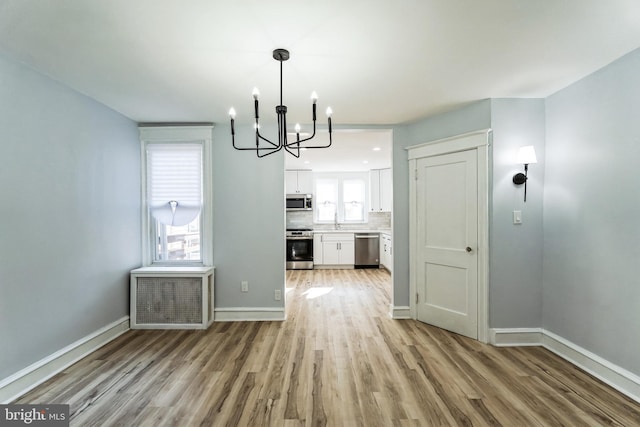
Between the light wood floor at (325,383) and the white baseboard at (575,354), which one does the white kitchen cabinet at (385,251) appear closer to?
the light wood floor at (325,383)

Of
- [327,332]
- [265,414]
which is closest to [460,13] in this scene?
[265,414]

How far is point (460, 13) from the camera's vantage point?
161 cm

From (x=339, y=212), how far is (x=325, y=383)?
522 cm

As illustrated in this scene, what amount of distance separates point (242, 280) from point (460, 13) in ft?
10.8

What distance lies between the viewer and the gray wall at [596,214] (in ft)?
6.72

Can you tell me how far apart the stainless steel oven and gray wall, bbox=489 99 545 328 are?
4.27 meters

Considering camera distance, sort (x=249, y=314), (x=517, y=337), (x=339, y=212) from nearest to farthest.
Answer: (x=517, y=337)
(x=249, y=314)
(x=339, y=212)

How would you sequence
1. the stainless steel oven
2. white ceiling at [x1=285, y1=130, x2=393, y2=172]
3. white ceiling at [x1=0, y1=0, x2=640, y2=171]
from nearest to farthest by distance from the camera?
1. white ceiling at [x1=0, y1=0, x2=640, y2=171]
2. white ceiling at [x1=285, y1=130, x2=393, y2=172]
3. the stainless steel oven

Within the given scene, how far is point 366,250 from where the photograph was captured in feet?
22.0

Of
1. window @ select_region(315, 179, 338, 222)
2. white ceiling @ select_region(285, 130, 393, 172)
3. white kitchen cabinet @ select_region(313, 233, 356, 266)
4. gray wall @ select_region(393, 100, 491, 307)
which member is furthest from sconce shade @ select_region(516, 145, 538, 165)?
window @ select_region(315, 179, 338, 222)

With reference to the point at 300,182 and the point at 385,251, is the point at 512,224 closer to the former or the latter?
the point at 385,251

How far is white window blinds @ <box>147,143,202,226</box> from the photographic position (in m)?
3.56

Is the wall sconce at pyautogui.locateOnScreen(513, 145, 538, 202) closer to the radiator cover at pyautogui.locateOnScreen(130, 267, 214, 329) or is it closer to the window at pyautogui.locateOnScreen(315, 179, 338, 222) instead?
the radiator cover at pyautogui.locateOnScreen(130, 267, 214, 329)

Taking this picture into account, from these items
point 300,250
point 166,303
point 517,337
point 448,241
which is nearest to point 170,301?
point 166,303
